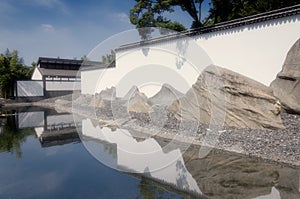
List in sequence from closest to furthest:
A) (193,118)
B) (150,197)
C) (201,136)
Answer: (150,197) → (201,136) → (193,118)

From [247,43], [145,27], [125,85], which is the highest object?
[145,27]

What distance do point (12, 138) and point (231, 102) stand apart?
7.00 m

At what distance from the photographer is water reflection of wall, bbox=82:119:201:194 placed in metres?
4.68

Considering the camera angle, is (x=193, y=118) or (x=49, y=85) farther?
(x=49, y=85)

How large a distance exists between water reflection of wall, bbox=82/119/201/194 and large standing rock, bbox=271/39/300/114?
3547 millimetres

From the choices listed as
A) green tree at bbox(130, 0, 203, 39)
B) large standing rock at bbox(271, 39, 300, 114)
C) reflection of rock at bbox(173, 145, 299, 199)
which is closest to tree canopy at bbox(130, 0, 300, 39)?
green tree at bbox(130, 0, 203, 39)

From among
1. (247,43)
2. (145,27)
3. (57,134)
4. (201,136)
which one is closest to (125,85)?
(145,27)

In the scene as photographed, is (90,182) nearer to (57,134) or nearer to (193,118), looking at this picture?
(193,118)

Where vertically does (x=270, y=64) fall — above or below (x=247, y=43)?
below

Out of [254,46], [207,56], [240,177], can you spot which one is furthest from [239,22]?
[240,177]

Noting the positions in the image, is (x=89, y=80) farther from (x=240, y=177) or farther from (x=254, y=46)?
(x=240, y=177)

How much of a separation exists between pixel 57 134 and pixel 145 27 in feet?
24.8

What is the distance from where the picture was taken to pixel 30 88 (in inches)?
884

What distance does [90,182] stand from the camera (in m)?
4.59
